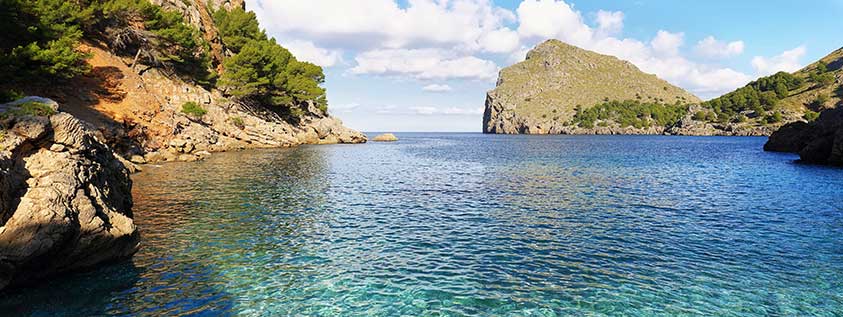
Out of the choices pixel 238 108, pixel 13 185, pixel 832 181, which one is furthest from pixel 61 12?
pixel 832 181

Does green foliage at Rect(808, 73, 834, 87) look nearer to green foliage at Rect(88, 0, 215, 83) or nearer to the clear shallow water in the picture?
the clear shallow water

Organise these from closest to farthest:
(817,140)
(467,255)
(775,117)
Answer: (467,255)
(817,140)
(775,117)

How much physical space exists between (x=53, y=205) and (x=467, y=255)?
14.6m

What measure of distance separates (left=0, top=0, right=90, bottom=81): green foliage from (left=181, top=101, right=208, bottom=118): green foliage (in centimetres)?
2257

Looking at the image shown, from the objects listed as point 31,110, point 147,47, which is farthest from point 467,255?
point 147,47

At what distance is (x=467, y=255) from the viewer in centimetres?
1831

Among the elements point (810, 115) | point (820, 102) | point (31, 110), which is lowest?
point (31, 110)

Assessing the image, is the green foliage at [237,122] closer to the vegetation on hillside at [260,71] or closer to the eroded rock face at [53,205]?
the vegetation on hillside at [260,71]

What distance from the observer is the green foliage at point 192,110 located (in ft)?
251

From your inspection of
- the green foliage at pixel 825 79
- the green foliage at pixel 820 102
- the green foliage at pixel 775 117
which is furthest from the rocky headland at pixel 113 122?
the green foliage at pixel 825 79

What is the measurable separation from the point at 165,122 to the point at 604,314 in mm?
71738

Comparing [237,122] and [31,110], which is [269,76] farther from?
[31,110]

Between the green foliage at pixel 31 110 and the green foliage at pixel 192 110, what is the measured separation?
6545cm

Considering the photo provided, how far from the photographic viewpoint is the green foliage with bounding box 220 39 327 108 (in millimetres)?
94875
